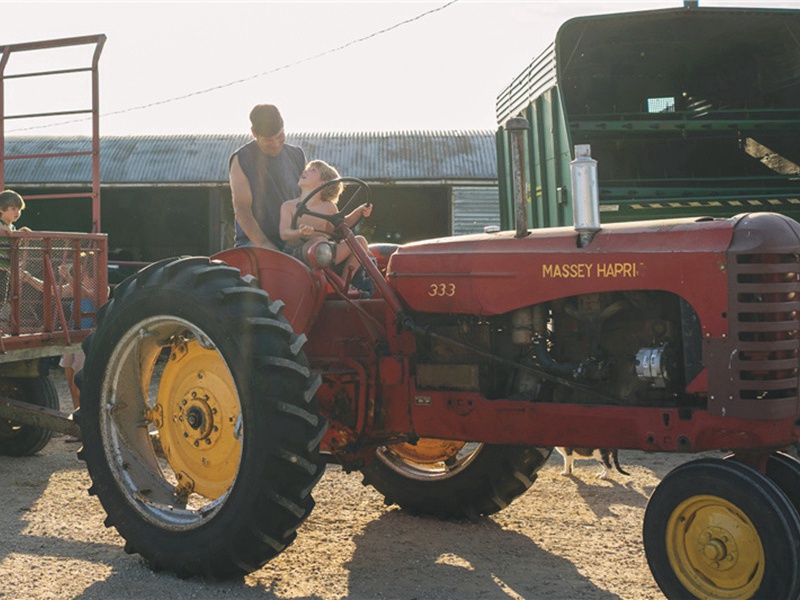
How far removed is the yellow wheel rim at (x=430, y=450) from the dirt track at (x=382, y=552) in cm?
28

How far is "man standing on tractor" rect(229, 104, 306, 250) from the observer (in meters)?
4.86


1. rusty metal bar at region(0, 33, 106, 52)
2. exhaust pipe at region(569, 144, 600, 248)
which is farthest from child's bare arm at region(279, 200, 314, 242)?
rusty metal bar at region(0, 33, 106, 52)

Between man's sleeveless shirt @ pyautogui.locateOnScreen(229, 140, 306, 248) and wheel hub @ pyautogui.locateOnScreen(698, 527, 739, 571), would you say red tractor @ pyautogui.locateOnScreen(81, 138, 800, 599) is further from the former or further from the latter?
man's sleeveless shirt @ pyautogui.locateOnScreen(229, 140, 306, 248)

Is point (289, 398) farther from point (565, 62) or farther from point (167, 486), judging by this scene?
point (565, 62)

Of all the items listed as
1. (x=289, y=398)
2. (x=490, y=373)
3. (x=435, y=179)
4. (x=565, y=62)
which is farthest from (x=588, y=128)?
(x=435, y=179)

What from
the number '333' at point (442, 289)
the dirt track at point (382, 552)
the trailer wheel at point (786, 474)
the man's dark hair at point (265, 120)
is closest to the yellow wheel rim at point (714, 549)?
the trailer wheel at point (786, 474)

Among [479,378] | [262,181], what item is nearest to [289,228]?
[262,181]

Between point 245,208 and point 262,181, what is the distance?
0.18m

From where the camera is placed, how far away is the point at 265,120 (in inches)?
196

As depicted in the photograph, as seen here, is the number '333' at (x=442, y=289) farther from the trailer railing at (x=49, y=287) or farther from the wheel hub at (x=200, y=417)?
the trailer railing at (x=49, y=287)

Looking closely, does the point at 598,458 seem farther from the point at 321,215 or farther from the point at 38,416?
the point at 38,416

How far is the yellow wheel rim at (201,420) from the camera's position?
407 cm

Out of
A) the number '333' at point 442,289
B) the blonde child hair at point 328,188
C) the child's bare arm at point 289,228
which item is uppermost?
the blonde child hair at point 328,188

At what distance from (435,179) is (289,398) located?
1440 centimetres
